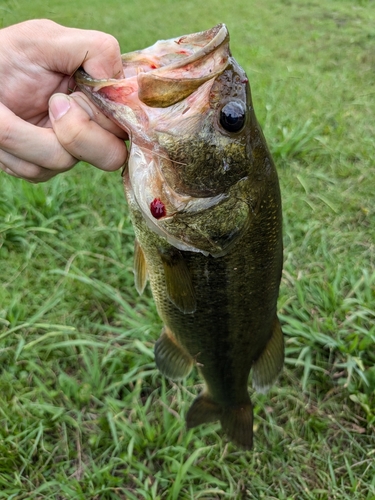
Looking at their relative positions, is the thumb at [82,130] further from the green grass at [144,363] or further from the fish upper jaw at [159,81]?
the green grass at [144,363]

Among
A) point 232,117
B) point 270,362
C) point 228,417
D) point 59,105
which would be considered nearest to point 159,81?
point 232,117

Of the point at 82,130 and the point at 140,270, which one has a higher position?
the point at 82,130

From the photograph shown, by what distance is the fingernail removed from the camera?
123 cm

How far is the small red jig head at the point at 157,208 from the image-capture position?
4.07 feet

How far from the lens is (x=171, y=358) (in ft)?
6.20

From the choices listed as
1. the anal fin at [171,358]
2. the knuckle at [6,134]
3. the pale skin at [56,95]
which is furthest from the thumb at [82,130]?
the anal fin at [171,358]

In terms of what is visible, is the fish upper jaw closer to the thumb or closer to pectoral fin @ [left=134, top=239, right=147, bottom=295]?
the thumb

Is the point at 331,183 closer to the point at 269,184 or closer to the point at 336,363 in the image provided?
the point at 336,363

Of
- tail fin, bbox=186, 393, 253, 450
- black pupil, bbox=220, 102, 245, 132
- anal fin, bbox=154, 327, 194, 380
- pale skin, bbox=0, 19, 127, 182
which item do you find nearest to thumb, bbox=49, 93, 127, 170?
pale skin, bbox=0, 19, 127, 182

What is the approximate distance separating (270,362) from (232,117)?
1.05 m

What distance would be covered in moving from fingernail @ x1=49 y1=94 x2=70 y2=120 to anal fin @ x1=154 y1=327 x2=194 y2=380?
1.00 metres

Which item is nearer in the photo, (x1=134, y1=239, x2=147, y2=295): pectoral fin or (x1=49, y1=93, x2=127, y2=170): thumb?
(x1=49, y1=93, x2=127, y2=170): thumb

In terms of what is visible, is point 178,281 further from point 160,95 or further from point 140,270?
point 160,95

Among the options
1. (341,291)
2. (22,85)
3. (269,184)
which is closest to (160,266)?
(269,184)
